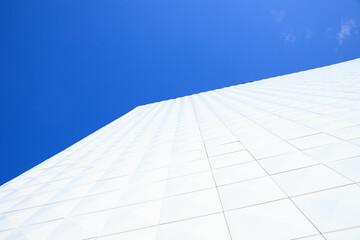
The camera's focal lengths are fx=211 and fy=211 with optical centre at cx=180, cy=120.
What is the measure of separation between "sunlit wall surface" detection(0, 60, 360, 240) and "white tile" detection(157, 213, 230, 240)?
19 millimetres

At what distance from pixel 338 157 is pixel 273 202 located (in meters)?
2.29

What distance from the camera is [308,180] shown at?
174 inches

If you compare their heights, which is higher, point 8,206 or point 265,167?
point 265,167

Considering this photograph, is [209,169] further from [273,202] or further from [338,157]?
[338,157]

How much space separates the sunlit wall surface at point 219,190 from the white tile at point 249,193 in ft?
0.07

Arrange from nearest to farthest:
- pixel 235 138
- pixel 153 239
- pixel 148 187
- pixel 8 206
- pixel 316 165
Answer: pixel 153 239 → pixel 316 165 → pixel 148 187 → pixel 8 206 → pixel 235 138

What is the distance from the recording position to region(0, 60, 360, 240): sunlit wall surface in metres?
3.61

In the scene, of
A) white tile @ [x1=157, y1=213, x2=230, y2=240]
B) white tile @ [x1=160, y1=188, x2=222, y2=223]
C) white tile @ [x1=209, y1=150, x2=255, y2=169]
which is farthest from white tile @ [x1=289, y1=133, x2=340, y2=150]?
white tile @ [x1=157, y1=213, x2=230, y2=240]

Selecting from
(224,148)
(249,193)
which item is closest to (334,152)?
(249,193)

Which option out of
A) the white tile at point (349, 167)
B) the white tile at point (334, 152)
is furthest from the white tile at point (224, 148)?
the white tile at point (349, 167)

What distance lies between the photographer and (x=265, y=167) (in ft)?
17.7

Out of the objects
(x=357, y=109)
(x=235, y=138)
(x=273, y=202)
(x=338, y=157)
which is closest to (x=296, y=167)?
(x=338, y=157)

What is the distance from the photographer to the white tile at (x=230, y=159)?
20.2ft

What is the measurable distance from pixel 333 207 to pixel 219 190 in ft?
7.04
